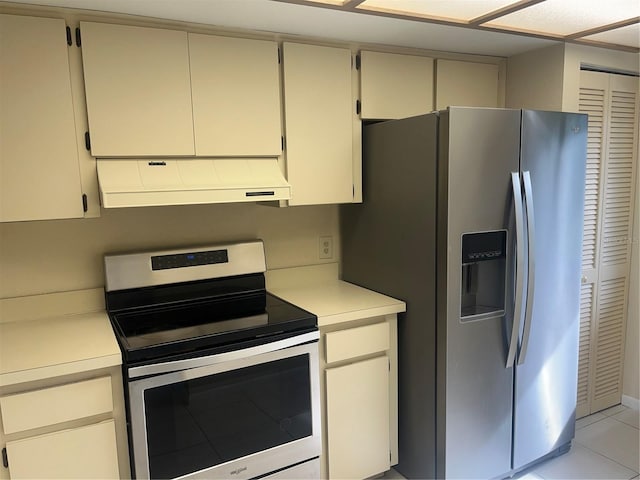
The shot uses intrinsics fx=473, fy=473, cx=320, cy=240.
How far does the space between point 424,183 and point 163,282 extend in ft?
3.89

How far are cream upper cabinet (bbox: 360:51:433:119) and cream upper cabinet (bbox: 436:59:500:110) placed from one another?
2.6 inches

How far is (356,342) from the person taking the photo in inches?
79.9

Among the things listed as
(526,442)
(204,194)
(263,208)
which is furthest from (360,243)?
A: (526,442)

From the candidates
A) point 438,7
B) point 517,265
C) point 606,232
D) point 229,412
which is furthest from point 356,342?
point 606,232

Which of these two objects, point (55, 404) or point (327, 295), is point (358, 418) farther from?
point (55, 404)

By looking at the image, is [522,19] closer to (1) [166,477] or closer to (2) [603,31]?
(2) [603,31]

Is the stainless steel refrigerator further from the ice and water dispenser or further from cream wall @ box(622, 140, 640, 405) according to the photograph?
cream wall @ box(622, 140, 640, 405)

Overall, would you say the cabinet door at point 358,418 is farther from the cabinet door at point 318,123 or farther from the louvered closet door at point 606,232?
the louvered closet door at point 606,232

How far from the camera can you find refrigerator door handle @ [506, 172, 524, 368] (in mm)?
1934

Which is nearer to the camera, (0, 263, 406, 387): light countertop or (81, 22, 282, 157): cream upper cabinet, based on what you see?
(0, 263, 406, 387): light countertop

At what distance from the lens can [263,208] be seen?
2.37m

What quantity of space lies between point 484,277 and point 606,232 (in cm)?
106

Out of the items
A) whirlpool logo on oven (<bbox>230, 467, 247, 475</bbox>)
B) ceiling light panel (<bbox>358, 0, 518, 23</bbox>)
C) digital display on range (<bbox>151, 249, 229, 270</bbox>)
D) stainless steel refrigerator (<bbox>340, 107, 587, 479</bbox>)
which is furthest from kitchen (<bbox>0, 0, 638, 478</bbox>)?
whirlpool logo on oven (<bbox>230, 467, 247, 475</bbox>)

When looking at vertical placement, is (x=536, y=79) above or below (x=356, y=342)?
above
